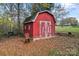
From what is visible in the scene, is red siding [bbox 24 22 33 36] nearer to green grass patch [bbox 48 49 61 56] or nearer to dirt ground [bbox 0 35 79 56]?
dirt ground [bbox 0 35 79 56]

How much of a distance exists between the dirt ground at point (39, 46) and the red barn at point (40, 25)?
5 centimetres

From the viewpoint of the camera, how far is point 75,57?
2.11 m

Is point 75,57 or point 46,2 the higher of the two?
point 46,2

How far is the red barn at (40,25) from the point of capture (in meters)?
2.14

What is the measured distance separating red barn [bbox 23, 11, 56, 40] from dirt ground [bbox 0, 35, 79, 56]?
0.05 m

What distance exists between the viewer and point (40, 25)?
85.0 inches

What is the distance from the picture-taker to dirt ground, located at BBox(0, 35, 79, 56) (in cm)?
212

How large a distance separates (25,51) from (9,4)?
0.41m

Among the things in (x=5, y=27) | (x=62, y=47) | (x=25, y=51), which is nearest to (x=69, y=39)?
(x=62, y=47)

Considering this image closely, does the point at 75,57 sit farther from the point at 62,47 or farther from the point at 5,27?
the point at 5,27

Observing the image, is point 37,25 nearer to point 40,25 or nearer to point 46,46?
point 40,25

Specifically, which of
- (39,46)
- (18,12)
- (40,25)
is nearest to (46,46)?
(39,46)

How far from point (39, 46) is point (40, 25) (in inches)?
6.8

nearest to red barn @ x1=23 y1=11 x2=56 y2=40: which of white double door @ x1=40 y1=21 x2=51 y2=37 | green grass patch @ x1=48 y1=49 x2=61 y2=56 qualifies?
white double door @ x1=40 y1=21 x2=51 y2=37
